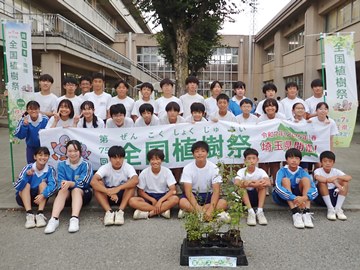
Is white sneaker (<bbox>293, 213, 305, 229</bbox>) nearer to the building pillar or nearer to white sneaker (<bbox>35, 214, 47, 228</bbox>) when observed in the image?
white sneaker (<bbox>35, 214, 47, 228</bbox>)

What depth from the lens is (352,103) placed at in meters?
6.30

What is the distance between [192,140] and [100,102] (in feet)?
5.43

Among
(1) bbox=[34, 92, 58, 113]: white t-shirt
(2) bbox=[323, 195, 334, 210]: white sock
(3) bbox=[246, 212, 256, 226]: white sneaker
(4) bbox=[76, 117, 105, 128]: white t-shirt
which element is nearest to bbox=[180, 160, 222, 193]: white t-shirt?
(3) bbox=[246, 212, 256, 226]: white sneaker

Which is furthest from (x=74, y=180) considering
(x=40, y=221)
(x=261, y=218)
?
(x=261, y=218)

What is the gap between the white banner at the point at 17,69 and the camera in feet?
19.4

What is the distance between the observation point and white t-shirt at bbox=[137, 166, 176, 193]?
4.73m

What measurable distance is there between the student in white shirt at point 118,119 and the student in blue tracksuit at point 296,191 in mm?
2357

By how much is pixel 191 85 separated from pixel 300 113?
5.95 feet

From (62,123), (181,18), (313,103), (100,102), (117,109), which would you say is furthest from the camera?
(181,18)

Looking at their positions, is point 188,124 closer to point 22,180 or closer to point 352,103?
point 22,180

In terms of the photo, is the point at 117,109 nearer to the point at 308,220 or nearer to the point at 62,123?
A: the point at 62,123

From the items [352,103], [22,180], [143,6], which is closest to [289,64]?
[143,6]

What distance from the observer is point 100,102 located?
19.5ft

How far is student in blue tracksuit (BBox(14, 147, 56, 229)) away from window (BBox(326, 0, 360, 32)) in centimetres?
1534
